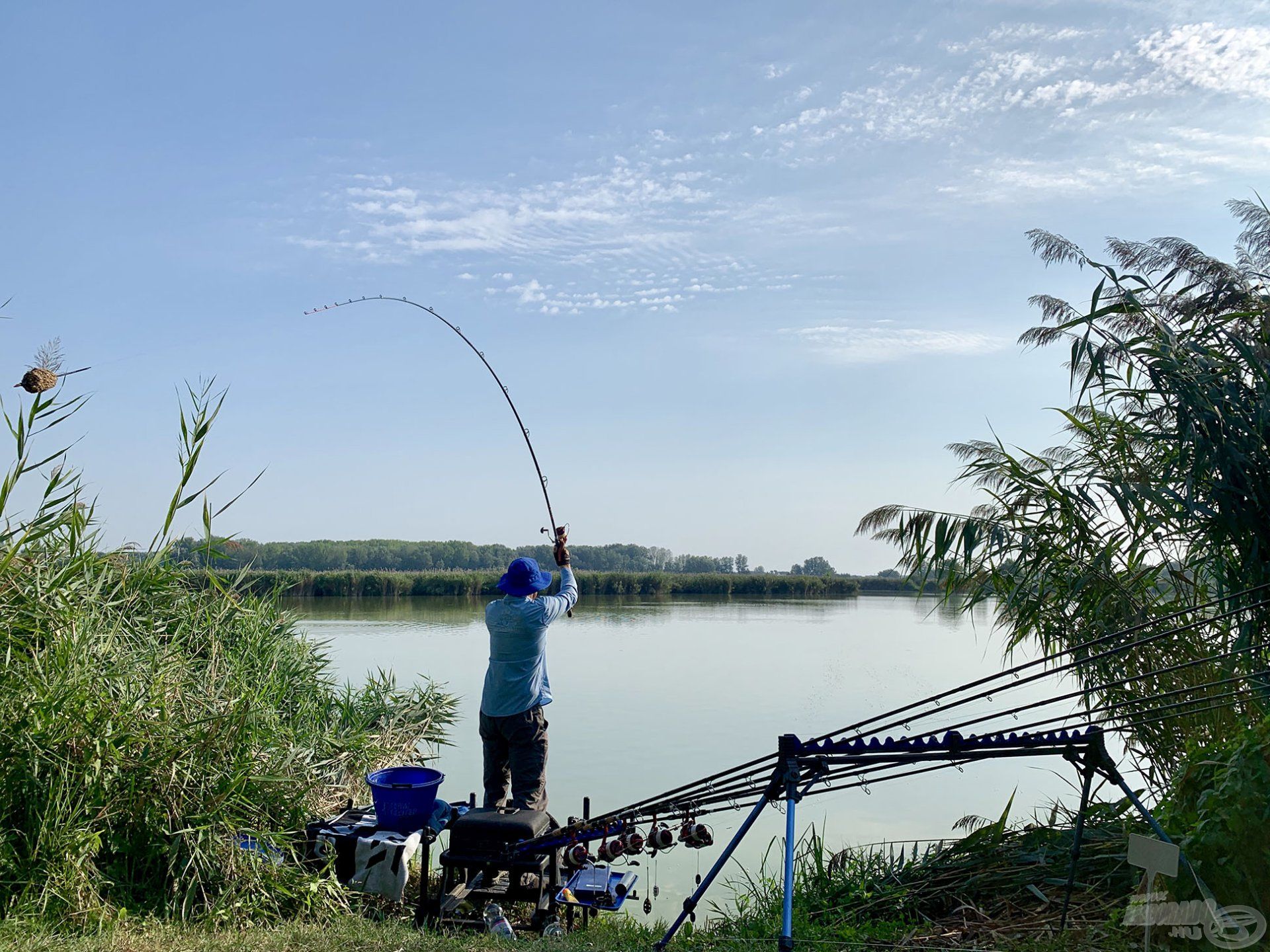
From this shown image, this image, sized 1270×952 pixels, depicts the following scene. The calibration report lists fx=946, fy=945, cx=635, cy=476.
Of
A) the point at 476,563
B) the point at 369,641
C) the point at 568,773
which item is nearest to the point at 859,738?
the point at 568,773

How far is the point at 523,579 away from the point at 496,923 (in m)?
1.80

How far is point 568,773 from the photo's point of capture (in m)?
9.10

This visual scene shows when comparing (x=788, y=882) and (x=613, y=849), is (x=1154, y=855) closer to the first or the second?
(x=788, y=882)

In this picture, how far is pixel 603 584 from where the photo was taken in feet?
120

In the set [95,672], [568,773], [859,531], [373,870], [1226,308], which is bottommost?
[568,773]

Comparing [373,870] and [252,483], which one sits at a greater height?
[252,483]

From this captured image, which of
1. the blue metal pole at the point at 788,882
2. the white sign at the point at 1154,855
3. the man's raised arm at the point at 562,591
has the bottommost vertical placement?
the blue metal pole at the point at 788,882

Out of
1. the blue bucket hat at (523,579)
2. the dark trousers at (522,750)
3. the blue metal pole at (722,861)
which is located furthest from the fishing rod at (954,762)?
the blue bucket hat at (523,579)

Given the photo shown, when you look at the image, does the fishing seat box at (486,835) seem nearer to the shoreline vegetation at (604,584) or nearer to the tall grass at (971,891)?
the tall grass at (971,891)

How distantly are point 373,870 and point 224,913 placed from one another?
76cm

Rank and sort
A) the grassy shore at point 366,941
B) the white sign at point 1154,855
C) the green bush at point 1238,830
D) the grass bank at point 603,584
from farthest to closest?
the grass bank at point 603,584, the grassy shore at point 366,941, the green bush at point 1238,830, the white sign at point 1154,855

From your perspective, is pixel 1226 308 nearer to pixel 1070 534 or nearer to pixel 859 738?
pixel 1070 534

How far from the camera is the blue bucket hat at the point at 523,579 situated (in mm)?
5371

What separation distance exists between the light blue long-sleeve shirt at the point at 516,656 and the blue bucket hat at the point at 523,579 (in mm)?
61
